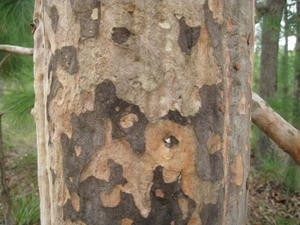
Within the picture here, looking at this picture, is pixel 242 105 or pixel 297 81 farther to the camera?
pixel 297 81

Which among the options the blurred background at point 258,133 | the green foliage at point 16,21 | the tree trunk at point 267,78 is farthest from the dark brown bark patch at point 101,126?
the tree trunk at point 267,78

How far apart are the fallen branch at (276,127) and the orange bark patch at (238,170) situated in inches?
23.6

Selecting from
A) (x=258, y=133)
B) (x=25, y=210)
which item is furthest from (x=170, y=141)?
(x=258, y=133)

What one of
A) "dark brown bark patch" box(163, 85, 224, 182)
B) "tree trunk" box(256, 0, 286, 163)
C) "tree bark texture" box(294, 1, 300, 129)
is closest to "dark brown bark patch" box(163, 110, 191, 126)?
"dark brown bark patch" box(163, 85, 224, 182)

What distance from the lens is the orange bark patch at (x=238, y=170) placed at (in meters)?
0.81

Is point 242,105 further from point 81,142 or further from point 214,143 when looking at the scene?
point 81,142

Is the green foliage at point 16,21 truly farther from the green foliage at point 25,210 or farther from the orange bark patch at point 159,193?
→ the orange bark patch at point 159,193

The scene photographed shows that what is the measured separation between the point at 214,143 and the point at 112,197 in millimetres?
242

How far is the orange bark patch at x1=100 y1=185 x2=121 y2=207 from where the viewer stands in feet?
2.12

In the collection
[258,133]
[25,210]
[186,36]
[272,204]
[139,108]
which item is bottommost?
[272,204]

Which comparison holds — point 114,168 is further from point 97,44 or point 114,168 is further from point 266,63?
point 266,63

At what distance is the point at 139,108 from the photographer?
2.10 ft

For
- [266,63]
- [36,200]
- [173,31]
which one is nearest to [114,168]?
[173,31]

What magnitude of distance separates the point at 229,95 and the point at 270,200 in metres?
2.63
